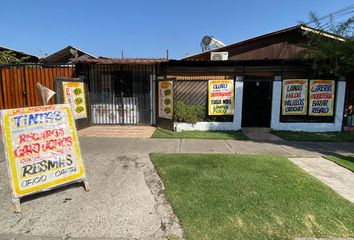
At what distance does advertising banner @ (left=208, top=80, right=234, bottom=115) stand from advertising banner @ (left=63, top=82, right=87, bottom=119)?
199 inches

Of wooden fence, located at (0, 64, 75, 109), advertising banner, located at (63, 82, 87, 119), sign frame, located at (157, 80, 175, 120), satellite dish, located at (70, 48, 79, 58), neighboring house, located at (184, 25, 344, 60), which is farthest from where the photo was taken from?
satellite dish, located at (70, 48, 79, 58)

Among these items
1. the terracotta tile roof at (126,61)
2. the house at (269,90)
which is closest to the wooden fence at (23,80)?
the terracotta tile roof at (126,61)

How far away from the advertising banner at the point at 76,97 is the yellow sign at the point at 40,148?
5.11 meters

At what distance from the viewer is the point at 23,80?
9.46 metres

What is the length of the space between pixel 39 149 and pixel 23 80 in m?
7.47

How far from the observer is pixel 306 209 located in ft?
10.7

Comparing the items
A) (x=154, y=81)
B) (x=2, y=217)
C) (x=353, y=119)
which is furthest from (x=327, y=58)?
(x=2, y=217)

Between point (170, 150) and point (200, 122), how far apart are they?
333cm

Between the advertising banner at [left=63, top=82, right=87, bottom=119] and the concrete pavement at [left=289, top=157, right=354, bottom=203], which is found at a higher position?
the advertising banner at [left=63, top=82, right=87, bottom=119]

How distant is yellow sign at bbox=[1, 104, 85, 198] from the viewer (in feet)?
11.0

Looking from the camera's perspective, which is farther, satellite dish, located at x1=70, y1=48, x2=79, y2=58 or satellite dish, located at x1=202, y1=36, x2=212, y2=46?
satellite dish, located at x1=202, y1=36, x2=212, y2=46

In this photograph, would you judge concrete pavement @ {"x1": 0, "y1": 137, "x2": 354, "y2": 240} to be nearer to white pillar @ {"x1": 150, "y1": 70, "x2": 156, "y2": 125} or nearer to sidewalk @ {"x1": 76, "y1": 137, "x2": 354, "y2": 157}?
sidewalk @ {"x1": 76, "y1": 137, "x2": 354, "y2": 157}

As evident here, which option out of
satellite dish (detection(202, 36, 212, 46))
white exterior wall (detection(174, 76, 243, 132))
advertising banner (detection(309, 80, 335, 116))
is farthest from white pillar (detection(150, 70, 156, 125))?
satellite dish (detection(202, 36, 212, 46))

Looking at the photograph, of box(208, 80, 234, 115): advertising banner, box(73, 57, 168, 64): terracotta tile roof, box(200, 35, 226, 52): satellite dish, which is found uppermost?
box(200, 35, 226, 52): satellite dish
